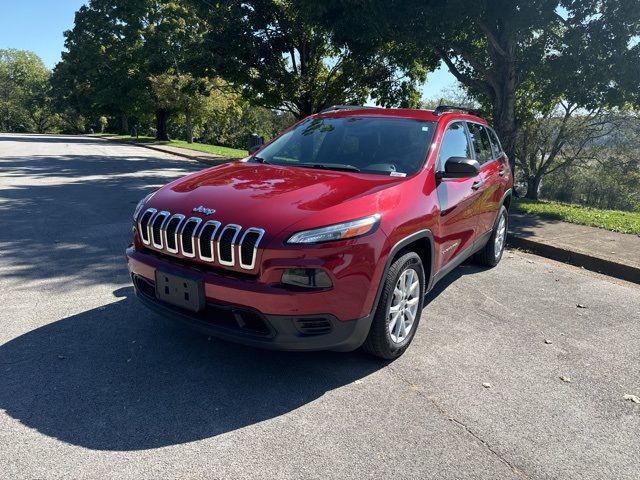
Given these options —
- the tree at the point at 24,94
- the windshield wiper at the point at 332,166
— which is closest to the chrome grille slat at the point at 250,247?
the windshield wiper at the point at 332,166

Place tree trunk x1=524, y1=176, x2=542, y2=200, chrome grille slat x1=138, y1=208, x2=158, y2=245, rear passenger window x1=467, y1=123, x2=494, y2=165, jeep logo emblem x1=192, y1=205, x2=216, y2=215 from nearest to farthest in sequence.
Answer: jeep logo emblem x1=192, y1=205, x2=216, y2=215
chrome grille slat x1=138, y1=208, x2=158, y2=245
rear passenger window x1=467, y1=123, x2=494, y2=165
tree trunk x1=524, y1=176, x2=542, y2=200

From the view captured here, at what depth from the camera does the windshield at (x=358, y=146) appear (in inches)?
154

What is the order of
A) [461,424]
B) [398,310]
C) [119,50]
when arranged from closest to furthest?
[461,424], [398,310], [119,50]

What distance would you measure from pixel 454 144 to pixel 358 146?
0.97 metres

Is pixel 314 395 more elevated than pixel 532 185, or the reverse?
pixel 532 185

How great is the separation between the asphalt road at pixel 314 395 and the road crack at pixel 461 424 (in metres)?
0.01

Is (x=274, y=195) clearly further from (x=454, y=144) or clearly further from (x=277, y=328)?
(x=454, y=144)

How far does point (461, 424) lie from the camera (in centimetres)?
278

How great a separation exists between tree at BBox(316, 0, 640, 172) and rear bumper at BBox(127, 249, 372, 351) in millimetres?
8598

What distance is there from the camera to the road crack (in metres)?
2.45

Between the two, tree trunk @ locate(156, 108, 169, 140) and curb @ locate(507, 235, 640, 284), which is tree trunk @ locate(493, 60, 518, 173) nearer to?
curb @ locate(507, 235, 640, 284)

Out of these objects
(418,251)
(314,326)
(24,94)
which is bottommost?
(314,326)

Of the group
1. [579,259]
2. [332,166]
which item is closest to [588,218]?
[579,259]

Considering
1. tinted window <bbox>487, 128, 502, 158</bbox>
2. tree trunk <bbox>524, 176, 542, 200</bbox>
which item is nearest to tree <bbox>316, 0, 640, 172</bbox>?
tinted window <bbox>487, 128, 502, 158</bbox>
